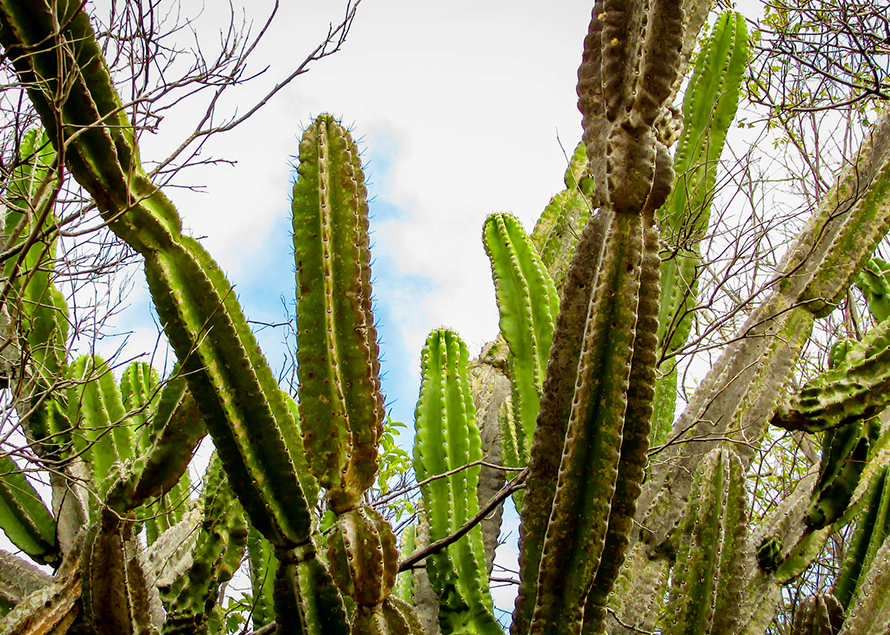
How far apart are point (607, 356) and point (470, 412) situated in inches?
55.2

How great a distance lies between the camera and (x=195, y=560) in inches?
118

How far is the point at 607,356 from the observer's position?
2.00 m

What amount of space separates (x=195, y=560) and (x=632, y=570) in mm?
1923

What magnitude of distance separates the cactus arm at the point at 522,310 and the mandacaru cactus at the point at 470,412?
0.01 meters

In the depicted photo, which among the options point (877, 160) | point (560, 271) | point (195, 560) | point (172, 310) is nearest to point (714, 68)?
point (877, 160)

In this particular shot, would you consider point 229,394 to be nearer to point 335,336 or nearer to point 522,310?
point 335,336

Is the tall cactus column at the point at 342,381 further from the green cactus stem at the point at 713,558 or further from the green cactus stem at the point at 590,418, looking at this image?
the green cactus stem at the point at 713,558

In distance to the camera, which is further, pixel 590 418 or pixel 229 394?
pixel 229 394

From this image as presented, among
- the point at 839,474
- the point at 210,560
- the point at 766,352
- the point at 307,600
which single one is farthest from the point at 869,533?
the point at 210,560

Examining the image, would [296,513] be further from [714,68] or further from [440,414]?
[714,68]

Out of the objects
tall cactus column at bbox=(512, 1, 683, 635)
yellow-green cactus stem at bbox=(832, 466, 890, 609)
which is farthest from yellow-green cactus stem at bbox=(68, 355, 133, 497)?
yellow-green cactus stem at bbox=(832, 466, 890, 609)

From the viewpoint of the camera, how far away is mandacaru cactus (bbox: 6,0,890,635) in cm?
206

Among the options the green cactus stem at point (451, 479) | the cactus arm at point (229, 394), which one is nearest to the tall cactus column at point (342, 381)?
the cactus arm at point (229, 394)

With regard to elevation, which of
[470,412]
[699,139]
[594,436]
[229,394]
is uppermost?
[699,139]
